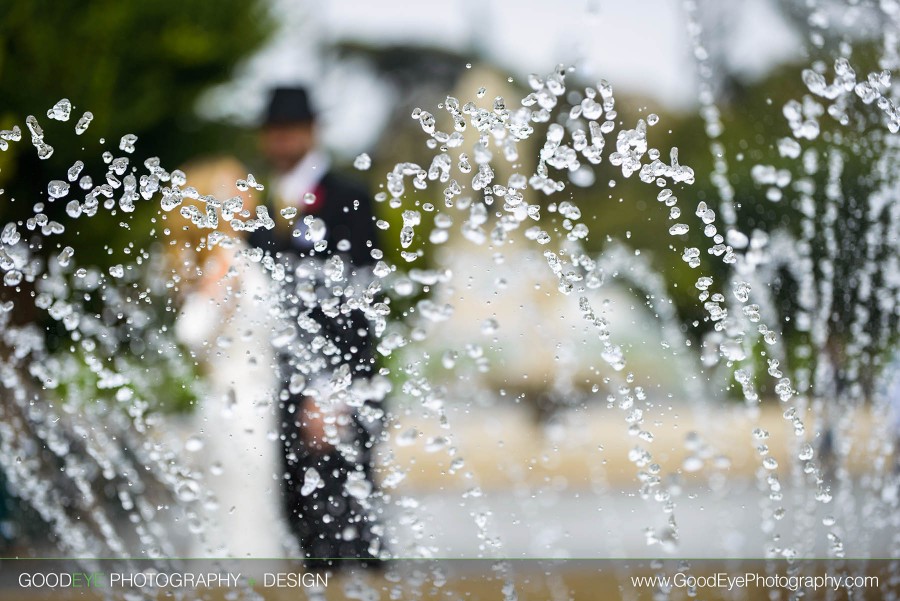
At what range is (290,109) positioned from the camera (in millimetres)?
3180

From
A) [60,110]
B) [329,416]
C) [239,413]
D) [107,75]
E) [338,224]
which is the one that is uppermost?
[60,110]

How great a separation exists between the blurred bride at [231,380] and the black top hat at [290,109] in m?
0.31

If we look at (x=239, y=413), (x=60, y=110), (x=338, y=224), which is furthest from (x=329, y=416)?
(x=60, y=110)

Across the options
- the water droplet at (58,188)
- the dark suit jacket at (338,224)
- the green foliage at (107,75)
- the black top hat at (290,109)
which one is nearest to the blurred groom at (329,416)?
the dark suit jacket at (338,224)

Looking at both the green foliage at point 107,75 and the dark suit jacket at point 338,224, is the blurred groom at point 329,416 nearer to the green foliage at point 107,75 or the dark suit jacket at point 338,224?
the dark suit jacket at point 338,224

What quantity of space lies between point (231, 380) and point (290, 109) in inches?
37.5

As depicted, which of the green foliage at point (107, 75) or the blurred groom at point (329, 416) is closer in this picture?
the blurred groom at point (329, 416)

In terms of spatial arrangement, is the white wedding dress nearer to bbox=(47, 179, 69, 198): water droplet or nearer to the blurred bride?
the blurred bride

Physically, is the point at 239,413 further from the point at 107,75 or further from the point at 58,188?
the point at 107,75

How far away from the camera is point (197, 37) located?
→ 585 cm

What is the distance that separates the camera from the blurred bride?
2.50 metres

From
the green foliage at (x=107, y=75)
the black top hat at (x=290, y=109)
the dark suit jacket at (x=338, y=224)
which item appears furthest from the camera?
the green foliage at (x=107, y=75)

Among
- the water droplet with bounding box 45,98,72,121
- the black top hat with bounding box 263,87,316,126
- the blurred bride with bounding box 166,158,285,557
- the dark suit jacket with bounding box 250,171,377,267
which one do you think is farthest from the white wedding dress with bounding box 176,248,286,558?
the black top hat with bounding box 263,87,316,126

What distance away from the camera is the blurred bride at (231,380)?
2504mm
